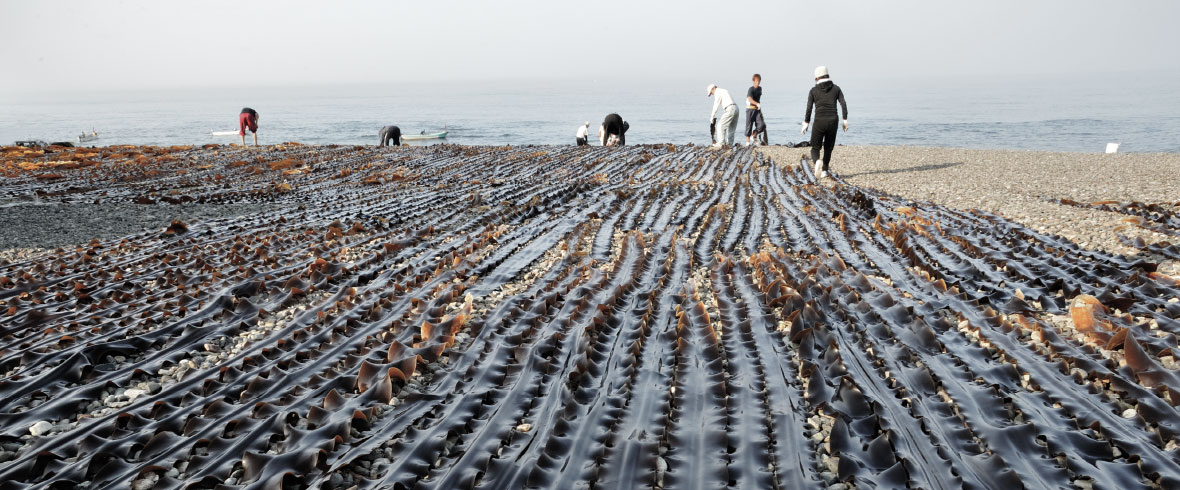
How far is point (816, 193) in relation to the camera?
23.6 ft

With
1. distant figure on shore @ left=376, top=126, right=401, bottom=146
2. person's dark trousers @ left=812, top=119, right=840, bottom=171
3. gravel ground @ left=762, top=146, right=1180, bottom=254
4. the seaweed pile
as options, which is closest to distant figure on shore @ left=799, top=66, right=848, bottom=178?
person's dark trousers @ left=812, top=119, right=840, bottom=171

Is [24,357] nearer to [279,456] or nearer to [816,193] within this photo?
[279,456]

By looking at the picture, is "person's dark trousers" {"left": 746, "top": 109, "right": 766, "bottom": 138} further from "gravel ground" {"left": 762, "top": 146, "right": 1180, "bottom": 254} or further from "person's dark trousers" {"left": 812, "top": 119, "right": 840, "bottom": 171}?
"person's dark trousers" {"left": 812, "top": 119, "right": 840, "bottom": 171}

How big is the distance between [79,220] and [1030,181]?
39.6ft

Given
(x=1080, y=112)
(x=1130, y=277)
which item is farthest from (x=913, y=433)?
(x=1080, y=112)

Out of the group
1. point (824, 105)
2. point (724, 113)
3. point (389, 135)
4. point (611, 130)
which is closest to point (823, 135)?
point (824, 105)

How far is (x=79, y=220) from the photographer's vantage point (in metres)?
6.48


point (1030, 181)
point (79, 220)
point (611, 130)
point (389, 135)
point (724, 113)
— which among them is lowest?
point (79, 220)

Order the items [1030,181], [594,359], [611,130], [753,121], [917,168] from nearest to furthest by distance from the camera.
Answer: [594,359]
[1030,181]
[917,168]
[753,121]
[611,130]

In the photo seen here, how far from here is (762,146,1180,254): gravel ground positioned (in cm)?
539

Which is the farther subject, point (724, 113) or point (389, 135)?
point (389, 135)

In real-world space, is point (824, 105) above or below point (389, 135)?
above

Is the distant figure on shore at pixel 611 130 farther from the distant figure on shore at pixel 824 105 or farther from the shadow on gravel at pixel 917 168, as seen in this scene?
the distant figure on shore at pixel 824 105

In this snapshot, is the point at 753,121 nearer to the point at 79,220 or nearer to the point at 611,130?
the point at 611,130
